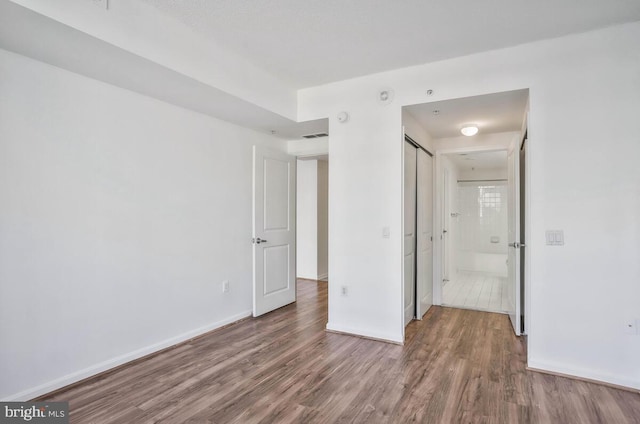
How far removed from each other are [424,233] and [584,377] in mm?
2070

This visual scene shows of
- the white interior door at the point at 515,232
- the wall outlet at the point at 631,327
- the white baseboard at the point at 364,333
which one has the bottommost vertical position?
the white baseboard at the point at 364,333

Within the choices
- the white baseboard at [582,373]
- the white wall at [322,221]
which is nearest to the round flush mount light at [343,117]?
the white baseboard at [582,373]

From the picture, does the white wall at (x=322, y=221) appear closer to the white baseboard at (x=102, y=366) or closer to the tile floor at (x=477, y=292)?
the tile floor at (x=477, y=292)

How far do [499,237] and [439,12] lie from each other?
20.6ft

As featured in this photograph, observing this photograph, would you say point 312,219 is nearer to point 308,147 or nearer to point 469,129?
point 308,147

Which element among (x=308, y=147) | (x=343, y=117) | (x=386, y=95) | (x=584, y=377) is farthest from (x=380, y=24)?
(x=584, y=377)

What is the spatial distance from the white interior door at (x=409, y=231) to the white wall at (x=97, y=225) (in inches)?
78.8

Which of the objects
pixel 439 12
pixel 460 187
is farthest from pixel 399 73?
pixel 460 187

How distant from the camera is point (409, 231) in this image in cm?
392

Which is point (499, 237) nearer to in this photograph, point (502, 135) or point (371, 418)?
point (502, 135)

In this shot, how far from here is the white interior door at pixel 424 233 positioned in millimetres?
4121

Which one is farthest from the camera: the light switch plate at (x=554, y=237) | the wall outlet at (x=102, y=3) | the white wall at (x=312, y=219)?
the white wall at (x=312, y=219)

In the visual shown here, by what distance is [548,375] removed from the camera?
2.68m

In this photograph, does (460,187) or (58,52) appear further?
(460,187)
